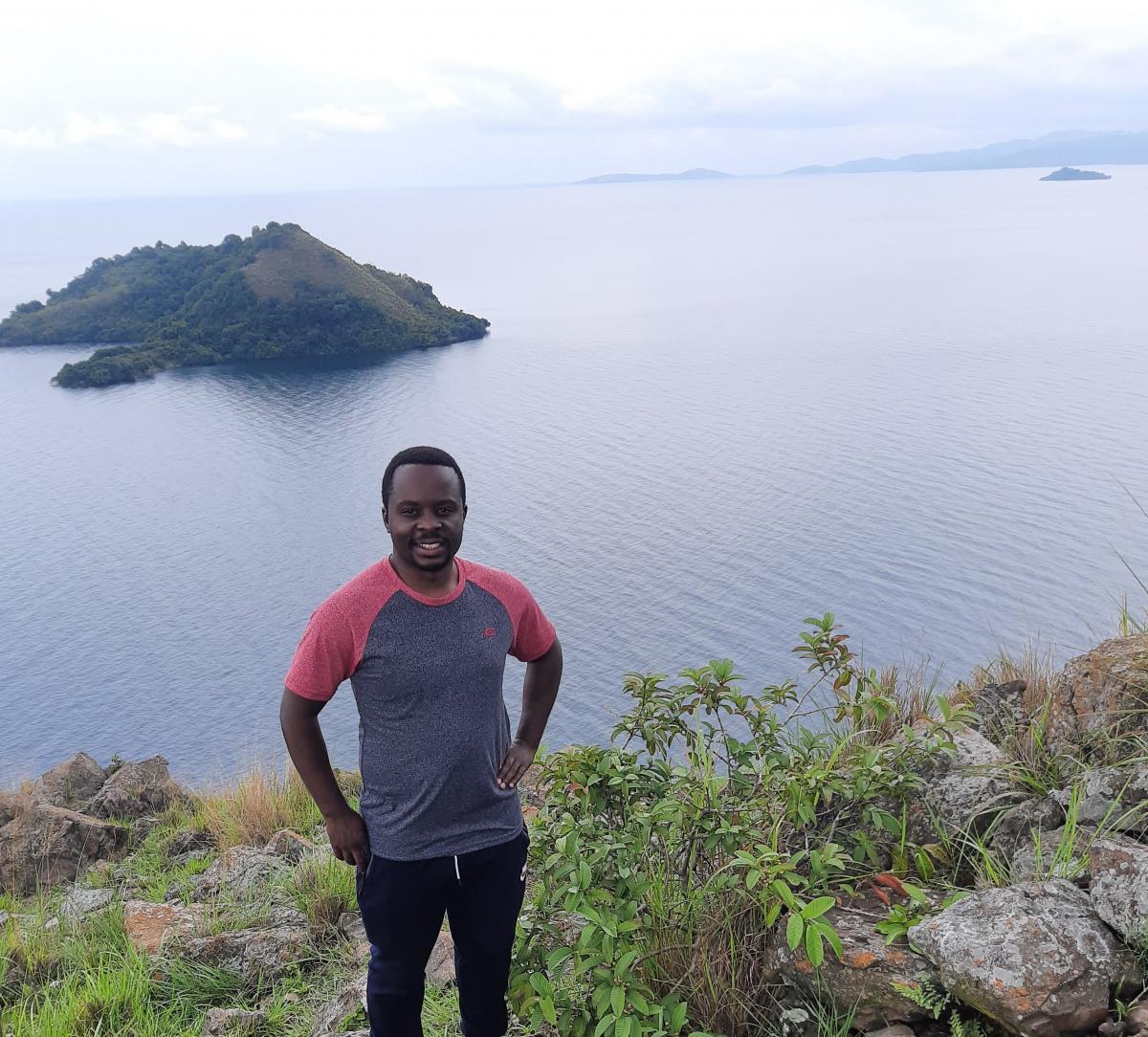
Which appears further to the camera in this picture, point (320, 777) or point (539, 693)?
point (539, 693)

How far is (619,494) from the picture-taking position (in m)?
40.9

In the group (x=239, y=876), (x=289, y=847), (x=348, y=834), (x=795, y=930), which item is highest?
(x=348, y=834)

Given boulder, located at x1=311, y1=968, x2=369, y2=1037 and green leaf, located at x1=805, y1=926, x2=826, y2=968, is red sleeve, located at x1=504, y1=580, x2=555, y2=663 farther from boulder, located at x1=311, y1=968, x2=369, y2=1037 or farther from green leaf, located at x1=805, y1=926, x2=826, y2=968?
boulder, located at x1=311, y1=968, x2=369, y2=1037

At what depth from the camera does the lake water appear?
28609 millimetres

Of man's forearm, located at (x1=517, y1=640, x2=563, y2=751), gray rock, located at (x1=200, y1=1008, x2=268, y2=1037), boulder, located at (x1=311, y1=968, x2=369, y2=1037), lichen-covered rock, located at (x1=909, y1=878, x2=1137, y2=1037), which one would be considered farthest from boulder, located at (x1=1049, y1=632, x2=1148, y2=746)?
gray rock, located at (x1=200, y1=1008, x2=268, y2=1037)


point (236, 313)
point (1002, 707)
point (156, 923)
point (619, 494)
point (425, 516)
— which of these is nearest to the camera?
point (425, 516)

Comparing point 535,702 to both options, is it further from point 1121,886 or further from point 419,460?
point 1121,886

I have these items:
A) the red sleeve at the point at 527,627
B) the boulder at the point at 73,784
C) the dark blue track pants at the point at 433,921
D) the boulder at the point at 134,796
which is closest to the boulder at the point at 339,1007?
the dark blue track pants at the point at 433,921

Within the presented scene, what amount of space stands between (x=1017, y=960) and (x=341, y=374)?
70.2m

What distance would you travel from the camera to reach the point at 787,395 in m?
53.6

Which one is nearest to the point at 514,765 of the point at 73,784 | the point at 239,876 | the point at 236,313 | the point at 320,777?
the point at 320,777

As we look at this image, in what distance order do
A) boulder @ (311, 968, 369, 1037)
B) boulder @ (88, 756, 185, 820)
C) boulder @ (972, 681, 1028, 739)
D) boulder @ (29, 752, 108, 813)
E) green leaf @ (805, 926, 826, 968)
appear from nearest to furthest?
green leaf @ (805, 926, 826, 968) < boulder @ (311, 968, 369, 1037) < boulder @ (972, 681, 1028, 739) < boulder @ (88, 756, 185, 820) < boulder @ (29, 752, 108, 813)

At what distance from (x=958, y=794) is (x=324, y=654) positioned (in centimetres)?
200

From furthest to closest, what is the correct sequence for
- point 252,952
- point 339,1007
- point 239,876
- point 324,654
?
1. point 239,876
2. point 252,952
3. point 339,1007
4. point 324,654
